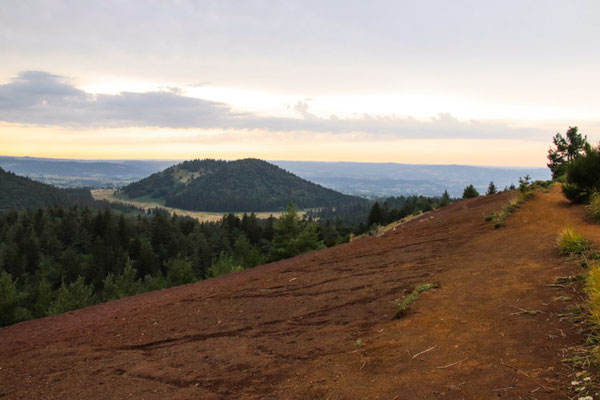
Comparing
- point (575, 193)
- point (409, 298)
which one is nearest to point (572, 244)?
point (409, 298)

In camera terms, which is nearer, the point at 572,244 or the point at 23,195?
the point at 572,244

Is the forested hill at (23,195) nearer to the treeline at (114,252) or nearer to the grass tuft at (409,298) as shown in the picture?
the treeline at (114,252)

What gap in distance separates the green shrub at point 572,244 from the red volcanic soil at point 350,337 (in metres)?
0.25

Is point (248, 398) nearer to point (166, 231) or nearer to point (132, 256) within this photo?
point (132, 256)

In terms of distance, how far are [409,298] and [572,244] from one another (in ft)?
13.3

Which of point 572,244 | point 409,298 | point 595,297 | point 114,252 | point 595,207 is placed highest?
point 595,207

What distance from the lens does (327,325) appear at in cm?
789

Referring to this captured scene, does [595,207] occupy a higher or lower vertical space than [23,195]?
higher

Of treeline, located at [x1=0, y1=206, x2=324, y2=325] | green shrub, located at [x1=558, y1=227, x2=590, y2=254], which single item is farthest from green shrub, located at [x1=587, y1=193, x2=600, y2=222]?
treeline, located at [x1=0, y1=206, x2=324, y2=325]

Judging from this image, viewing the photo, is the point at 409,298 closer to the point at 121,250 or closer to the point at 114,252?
the point at 121,250

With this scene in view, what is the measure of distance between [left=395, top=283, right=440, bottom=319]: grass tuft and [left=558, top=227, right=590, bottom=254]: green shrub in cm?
306

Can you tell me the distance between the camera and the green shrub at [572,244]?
8484 mm

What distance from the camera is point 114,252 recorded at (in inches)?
3113

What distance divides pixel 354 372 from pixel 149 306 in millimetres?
9938
